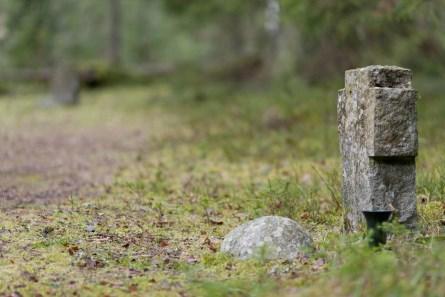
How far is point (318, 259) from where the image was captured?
4793mm

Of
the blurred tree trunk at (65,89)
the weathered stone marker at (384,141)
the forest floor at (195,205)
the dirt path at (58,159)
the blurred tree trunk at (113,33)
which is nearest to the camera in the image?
the forest floor at (195,205)

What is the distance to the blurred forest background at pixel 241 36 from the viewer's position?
11.7 metres

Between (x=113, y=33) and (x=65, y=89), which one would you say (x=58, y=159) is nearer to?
(x=65, y=89)

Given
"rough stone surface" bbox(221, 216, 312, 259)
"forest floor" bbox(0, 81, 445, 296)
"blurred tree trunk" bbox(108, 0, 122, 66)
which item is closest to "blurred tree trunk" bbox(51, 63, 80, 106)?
"forest floor" bbox(0, 81, 445, 296)

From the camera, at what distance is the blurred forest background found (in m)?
11.7

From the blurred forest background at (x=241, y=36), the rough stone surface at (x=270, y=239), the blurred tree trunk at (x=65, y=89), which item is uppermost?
the blurred forest background at (x=241, y=36)

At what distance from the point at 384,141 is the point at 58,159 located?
7030 mm

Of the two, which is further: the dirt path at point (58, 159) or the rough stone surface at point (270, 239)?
the dirt path at point (58, 159)

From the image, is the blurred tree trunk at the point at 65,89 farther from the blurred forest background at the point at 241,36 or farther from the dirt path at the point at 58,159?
the dirt path at the point at 58,159

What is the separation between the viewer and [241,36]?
34094 mm

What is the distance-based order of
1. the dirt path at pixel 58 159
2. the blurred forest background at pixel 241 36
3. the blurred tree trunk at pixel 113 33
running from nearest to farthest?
the dirt path at pixel 58 159 < the blurred forest background at pixel 241 36 < the blurred tree trunk at pixel 113 33

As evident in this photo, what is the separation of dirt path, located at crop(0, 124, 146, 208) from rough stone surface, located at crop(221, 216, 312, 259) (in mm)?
2980

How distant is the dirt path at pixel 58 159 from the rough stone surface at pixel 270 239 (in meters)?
2.98

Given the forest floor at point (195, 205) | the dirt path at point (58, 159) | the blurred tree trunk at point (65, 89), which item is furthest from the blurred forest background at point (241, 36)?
the dirt path at point (58, 159)
